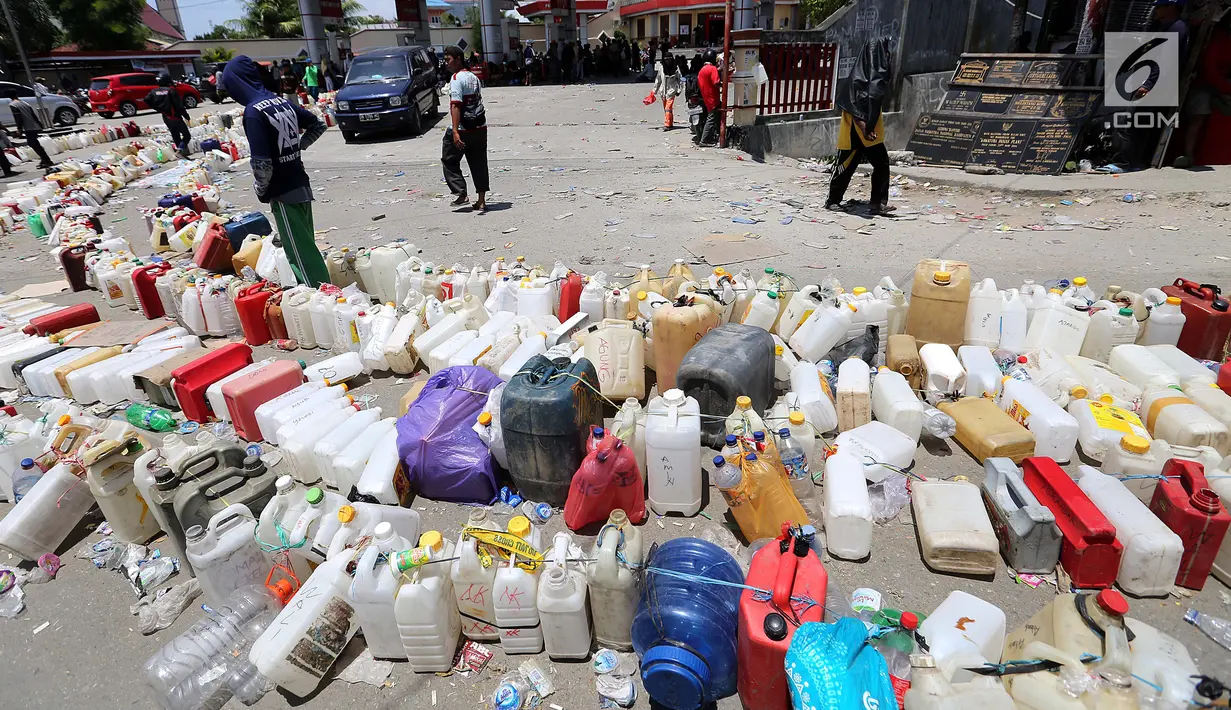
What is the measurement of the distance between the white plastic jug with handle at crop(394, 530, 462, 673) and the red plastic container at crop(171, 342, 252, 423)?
2.61 m

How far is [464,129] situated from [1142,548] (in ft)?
24.5

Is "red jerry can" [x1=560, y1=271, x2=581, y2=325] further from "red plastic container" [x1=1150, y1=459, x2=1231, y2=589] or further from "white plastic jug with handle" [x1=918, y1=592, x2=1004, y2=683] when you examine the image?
"red plastic container" [x1=1150, y1=459, x2=1231, y2=589]

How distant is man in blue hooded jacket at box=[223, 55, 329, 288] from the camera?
194 inches

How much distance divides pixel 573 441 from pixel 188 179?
34.7ft

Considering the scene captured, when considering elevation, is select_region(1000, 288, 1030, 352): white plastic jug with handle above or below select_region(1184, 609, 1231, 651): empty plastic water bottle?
above

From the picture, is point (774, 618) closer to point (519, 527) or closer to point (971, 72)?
point (519, 527)

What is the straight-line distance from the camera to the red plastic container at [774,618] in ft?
6.24

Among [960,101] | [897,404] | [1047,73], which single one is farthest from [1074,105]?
[897,404]

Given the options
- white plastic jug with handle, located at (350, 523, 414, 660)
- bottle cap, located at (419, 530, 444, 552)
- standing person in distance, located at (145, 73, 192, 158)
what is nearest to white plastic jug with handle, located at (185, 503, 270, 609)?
white plastic jug with handle, located at (350, 523, 414, 660)

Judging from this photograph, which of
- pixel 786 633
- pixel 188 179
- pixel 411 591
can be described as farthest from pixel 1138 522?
pixel 188 179

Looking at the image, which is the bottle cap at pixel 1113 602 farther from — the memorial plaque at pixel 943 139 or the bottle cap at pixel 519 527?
the memorial plaque at pixel 943 139

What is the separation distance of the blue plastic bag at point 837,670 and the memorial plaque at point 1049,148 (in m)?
9.09

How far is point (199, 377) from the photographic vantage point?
4.05 m

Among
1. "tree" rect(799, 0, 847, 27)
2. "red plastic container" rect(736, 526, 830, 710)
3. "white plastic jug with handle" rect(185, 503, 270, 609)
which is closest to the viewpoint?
"red plastic container" rect(736, 526, 830, 710)
